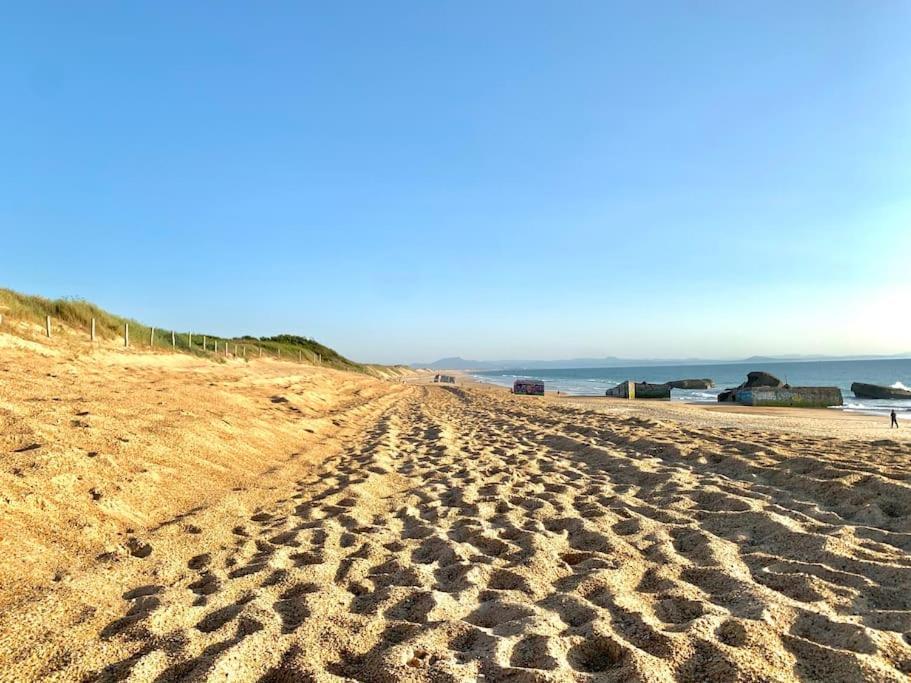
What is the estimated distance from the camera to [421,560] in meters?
3.63

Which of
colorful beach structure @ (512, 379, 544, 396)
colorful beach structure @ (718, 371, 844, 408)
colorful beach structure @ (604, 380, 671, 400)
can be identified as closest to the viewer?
colorful beach structure @ (718, 371, 844, 408)

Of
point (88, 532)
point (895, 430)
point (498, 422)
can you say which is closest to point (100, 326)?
point (498, 422)

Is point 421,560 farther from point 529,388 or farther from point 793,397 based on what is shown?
point 529,388

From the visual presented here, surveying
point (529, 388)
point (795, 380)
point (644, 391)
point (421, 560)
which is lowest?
point (795, 380)

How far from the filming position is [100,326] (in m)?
16.5

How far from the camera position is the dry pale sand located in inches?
88.1

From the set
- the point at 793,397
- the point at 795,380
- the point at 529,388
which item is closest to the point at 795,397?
the point at 793,397

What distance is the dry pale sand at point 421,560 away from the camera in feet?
7.34

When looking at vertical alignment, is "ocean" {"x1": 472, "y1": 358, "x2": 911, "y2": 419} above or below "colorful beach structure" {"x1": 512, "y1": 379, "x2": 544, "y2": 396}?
below

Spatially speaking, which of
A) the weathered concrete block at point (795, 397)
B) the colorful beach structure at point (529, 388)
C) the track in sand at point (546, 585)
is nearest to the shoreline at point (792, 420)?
the weathered concrete block at point (795, 397)

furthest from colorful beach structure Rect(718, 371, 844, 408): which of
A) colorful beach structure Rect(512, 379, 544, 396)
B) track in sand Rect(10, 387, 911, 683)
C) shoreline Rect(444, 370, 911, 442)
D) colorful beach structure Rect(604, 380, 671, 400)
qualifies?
track in sand Rect(10, 387, 911, 683)

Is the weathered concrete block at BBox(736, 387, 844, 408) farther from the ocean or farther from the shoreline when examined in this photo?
the shoreline

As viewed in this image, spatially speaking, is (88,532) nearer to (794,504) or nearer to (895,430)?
(794,504)

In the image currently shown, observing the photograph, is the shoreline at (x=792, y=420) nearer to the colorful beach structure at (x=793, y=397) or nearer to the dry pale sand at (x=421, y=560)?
the colorful beach structure at (x=793, y=397)
